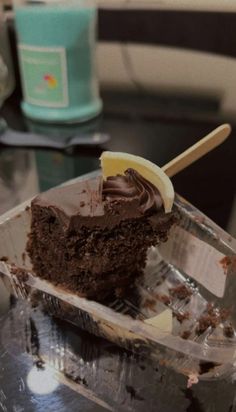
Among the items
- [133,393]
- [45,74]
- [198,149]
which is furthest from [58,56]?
[133,393]

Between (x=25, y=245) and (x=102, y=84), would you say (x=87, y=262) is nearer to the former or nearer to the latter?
(x=25, y=245)

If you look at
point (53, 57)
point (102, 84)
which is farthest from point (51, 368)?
point (102, 84)

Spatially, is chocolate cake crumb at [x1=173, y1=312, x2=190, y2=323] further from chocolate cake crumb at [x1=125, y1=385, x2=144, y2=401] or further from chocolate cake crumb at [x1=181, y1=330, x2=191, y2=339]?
chocolate cake crumb at [x1=125, y1=385, x2=144, y2=401]

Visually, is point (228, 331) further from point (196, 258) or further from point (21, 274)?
point (21, 274)

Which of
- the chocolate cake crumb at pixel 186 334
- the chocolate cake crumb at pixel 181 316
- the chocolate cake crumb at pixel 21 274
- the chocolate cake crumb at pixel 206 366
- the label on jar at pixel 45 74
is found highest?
the label on jar at pixel 45 74

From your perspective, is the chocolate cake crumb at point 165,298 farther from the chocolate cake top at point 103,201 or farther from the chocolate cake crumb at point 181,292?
the chocolate cake top at point 103,201

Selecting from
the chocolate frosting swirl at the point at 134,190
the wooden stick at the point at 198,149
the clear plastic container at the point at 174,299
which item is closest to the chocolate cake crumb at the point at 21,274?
the clear plastic container at the point at 174,299

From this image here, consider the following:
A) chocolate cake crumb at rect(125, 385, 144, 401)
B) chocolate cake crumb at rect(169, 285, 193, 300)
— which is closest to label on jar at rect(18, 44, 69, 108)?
chocolate cake crumb at rect(169, 285, 193, 300)
